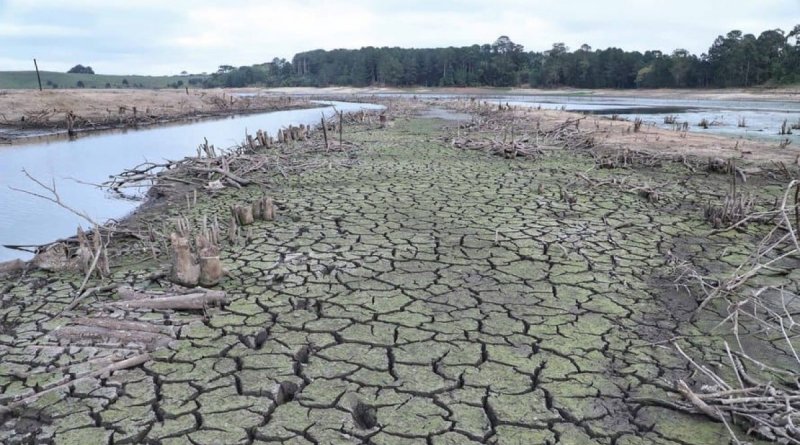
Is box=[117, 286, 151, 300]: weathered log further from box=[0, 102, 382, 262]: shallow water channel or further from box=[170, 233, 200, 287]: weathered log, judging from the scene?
box=[0, 102, 382, 262]: shallow water channel

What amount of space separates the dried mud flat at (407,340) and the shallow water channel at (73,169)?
3442 mm

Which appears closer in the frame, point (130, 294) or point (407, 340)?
point (407, 340)

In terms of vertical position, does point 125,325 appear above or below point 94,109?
below

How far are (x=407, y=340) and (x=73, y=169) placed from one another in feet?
42.1

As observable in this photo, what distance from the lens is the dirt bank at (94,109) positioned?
2436cm

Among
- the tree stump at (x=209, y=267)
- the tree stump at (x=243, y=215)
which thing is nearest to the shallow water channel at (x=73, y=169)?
the tree stump at (x=243, y=215)

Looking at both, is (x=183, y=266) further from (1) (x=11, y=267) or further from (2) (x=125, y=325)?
(1) (x=11, y=267)

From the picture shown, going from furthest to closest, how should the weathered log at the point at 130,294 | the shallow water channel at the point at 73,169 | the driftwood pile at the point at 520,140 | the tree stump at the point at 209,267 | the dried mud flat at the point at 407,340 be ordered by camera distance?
the driftwood pile at the point at 520,140
the shallow water channel at the point at 73,169
the tree stump at the point at 209,267
the weathered log at the point at 130,294
the dried mud flat at the point at 407,340

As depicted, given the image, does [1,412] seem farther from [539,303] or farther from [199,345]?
[539,303]

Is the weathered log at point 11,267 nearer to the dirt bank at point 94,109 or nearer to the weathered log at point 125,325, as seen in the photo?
the weathered log at point 125,325

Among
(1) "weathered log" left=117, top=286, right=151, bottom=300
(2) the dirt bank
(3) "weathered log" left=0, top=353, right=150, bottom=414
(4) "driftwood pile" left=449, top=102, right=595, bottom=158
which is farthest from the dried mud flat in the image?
(2) the dirt bank

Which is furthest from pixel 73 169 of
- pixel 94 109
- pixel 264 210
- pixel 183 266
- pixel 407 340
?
pixel 94 109

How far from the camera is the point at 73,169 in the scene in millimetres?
13633

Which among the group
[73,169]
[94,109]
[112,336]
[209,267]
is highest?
[94,109]
